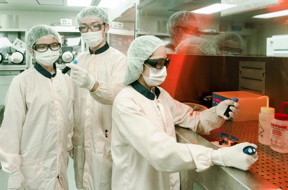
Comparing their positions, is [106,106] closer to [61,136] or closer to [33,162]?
[61,136]

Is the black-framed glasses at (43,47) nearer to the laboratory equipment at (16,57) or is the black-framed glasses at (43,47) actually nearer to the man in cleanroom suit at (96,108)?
the man in cleanroom suit at (96,108)

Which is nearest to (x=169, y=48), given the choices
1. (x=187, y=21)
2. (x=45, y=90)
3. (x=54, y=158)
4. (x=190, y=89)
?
(x=187, y=21)

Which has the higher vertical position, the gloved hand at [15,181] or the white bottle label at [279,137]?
the white bottle label at [279,137]

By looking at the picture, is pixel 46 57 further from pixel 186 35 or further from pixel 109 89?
pixel 186 35

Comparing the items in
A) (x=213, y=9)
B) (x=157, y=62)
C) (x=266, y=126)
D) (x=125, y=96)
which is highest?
(x=213, y=9)

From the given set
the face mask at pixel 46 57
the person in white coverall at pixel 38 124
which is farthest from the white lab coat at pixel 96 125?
the face mask at pixel 46 57

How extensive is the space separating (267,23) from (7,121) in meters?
1.60

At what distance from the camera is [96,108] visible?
5.31 ft

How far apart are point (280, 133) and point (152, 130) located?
61cm

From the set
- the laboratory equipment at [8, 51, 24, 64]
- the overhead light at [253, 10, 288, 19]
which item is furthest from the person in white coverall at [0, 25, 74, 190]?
the laboratory equipment at [8, 51, 24, 64]

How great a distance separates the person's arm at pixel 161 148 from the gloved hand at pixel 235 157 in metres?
0.03

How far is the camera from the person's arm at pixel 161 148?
90 cm

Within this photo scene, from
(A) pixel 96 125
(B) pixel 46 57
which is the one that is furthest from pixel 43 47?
(A) pixel 96 125

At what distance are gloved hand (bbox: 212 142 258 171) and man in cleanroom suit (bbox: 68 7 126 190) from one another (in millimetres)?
756
